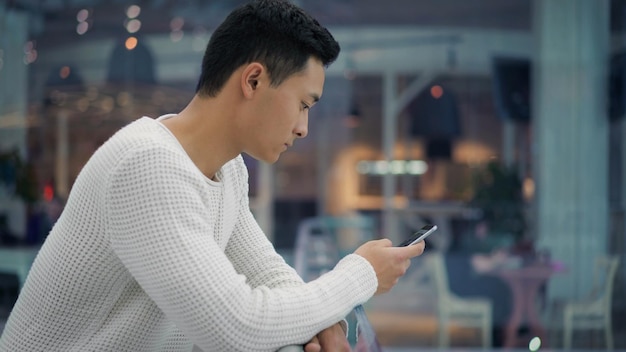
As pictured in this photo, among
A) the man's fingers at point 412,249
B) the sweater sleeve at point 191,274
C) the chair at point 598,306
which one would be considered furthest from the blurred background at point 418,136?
the sweater sleeve at point 191,274

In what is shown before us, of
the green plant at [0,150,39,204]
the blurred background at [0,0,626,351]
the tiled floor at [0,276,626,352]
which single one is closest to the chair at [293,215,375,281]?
the blurred background at [0,0,626,351]

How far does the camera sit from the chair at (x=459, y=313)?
6.08m

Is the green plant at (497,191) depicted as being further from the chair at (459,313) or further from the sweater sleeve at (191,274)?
the sweater sleeve at (191,274)

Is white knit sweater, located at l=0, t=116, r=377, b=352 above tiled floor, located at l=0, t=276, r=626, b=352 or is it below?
above

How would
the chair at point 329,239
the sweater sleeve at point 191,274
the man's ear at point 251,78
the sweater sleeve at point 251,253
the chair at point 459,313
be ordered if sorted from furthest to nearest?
the chair at point 459,313 → the chair at point 329,239 → the sweater sleeve at point 251,253 → the man's ear at point 251,78 → the sweater sleeve at point 191,274

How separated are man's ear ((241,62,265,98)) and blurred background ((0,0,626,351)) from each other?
15.8 feet

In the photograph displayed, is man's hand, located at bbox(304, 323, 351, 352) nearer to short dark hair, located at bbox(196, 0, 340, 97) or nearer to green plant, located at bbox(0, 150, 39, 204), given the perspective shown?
short dark hair, located at bbox(196, 0, 340, 97)

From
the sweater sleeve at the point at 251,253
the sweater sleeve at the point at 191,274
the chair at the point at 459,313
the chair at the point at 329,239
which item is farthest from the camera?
the chair at the point at 459,313

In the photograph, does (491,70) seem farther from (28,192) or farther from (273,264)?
(273,264)

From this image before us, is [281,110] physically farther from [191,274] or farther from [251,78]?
[191,274]

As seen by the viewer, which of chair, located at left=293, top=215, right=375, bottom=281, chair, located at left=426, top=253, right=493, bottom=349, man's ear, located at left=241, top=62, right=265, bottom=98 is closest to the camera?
man's ear, located at left=241, top=62, right=265, bottom=98

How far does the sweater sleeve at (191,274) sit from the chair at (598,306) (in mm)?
5330

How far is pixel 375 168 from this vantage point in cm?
598

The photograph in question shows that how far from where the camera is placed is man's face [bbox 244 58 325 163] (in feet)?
3.73
